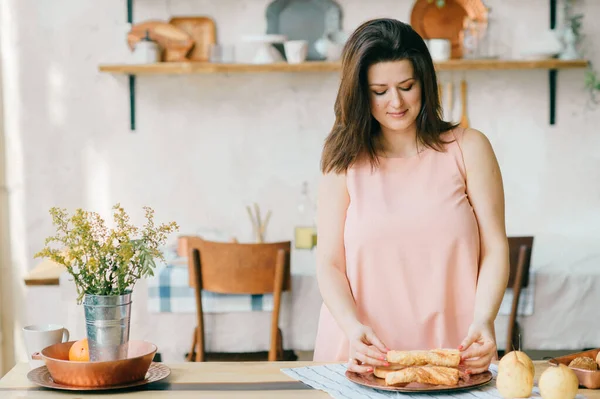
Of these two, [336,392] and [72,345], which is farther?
[72,345]

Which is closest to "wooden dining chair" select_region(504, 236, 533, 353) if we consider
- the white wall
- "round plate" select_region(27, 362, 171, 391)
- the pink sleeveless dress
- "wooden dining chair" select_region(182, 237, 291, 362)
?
"wooden dining chair" select_region(182, 237, 291, 362)

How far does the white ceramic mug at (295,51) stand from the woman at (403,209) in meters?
1.74

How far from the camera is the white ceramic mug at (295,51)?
11.5 feet

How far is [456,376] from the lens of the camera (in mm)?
1431

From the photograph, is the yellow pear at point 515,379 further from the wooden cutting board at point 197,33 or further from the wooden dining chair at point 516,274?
the wooden cutting board at point 197,33

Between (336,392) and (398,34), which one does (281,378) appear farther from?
(398,34)

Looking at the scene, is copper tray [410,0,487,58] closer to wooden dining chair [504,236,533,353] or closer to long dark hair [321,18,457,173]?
wooden dining chair [504,236,533,353]

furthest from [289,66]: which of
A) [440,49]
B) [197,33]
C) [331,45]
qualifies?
[440,49]

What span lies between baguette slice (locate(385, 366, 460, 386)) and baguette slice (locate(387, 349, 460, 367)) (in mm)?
32

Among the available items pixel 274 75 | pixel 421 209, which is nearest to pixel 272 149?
pixel 274 75

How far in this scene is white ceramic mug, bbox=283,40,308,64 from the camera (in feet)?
11.5

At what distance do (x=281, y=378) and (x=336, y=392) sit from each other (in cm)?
16

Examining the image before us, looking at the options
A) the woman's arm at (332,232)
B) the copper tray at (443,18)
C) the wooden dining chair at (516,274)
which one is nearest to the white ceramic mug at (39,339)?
the woman's arm at (332,232)

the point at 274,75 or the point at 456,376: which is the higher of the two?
the point at 274,75
